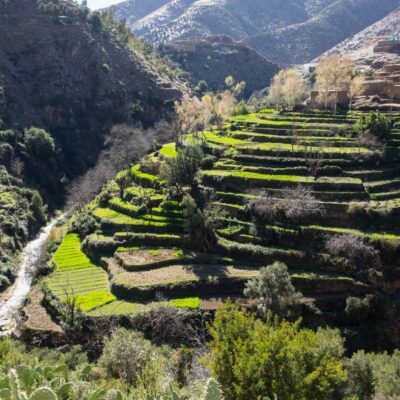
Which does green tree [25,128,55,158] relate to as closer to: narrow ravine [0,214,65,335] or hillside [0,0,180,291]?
hillside [0,0,180,291]

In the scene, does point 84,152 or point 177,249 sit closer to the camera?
point 177,249

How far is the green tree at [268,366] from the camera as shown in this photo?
1555 cm

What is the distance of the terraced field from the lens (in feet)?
119

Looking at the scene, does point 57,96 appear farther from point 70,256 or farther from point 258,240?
point 258,240

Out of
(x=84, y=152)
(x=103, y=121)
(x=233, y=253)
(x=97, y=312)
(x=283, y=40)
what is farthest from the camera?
(x=283, y=40)

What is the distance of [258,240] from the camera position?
41.2 meters

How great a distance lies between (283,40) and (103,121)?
134606 millimetres

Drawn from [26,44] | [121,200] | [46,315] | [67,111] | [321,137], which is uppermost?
[26,44]

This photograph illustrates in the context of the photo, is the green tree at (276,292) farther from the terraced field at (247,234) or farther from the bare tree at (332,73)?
the bare tree at (332,73)

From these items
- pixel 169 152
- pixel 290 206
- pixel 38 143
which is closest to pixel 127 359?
pixel 290 206

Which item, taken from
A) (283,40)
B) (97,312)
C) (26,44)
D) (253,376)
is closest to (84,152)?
(26,44)

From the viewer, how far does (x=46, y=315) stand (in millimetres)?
36062

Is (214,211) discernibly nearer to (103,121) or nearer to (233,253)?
(233,253)

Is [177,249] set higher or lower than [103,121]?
lower
